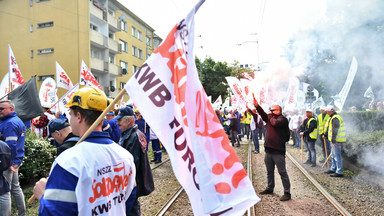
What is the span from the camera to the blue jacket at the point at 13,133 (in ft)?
13.3

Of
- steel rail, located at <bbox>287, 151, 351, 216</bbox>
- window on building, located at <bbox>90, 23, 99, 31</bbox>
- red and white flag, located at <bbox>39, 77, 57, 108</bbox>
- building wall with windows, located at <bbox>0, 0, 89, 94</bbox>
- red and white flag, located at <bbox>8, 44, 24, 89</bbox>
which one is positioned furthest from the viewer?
window on building, located at <bbox>90, 23, 99, 31</bbox>

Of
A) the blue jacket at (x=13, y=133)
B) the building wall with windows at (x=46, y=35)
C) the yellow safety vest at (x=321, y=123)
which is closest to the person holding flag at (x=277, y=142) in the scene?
the yellow safety vest at (x=321, y=123)

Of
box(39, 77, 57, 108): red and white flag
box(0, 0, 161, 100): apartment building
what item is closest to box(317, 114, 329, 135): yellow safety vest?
box(39, 77, 57, 108): red and white flag

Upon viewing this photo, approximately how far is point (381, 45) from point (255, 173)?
32.4 ft

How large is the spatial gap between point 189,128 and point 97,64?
27.5 metres

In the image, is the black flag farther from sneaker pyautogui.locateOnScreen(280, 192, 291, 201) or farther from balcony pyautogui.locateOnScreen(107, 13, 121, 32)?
balcony pyautogui.locateOnScreen(107, 13, 121, 32)

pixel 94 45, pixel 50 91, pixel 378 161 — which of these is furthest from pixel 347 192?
pixel 94 45

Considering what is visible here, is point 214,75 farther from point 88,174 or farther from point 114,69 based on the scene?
point 88,174

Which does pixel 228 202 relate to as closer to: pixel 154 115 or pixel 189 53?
pixel 154 115

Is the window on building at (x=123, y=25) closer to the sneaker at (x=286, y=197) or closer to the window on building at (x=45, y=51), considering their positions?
the window on building at (x=45, y=51)

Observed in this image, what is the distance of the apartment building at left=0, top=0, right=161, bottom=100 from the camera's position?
25.4 m

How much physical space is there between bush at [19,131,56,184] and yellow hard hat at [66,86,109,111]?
186 inches

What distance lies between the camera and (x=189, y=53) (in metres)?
1.99

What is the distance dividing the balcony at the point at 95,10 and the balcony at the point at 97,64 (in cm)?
458
